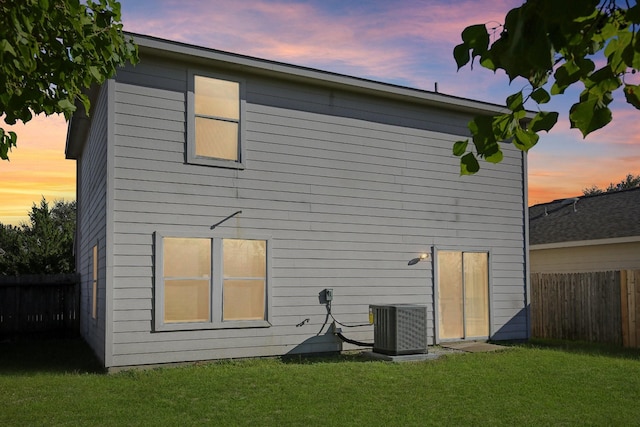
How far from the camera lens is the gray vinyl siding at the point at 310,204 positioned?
34.0 ft

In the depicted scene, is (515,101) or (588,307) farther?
(588,307)

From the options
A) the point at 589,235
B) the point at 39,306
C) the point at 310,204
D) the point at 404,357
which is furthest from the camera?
the point at 589,235

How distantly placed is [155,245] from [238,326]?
198 cm

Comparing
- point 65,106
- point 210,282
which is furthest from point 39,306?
point 65,106

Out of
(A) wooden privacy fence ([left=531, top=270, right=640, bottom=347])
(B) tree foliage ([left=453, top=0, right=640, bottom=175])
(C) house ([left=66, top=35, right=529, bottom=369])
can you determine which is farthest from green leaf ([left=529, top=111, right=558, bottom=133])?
(A) wooden privacy fence ([left=531, top=270, right=640, bottom=347])

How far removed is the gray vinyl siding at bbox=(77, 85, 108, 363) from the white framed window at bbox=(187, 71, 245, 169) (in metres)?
1.42

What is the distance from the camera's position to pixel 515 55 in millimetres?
2219

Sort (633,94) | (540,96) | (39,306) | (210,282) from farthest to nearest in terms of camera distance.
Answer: (39,306)
(210,282)
(540,96)
(633,94)

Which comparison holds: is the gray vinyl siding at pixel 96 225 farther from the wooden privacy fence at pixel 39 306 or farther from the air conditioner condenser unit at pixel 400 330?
the air conditioner condenser unit at pixel 400 330

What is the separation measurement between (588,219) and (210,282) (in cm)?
1374

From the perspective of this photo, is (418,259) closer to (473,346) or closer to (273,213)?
(473,346)

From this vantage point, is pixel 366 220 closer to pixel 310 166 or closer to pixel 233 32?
pixel 310 166

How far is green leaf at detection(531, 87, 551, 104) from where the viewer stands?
281 centimetres

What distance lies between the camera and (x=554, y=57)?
7.82 feet
